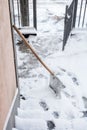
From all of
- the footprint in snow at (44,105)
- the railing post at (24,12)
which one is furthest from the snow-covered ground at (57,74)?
the railing post at (24,12)

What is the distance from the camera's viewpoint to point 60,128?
2.24 meters

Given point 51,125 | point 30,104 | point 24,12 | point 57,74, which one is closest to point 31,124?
point 51,125

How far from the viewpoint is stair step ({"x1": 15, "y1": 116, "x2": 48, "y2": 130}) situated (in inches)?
85.0

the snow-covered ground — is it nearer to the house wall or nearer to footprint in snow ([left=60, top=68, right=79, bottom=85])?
footprint in snow ([left=60, top=68, right=79, bottom=85])

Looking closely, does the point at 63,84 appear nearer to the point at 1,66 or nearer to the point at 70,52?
the point at 70,52

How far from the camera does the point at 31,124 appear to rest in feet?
7.10

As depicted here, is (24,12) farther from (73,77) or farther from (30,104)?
(30,104)

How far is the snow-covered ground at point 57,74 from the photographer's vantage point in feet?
8.08

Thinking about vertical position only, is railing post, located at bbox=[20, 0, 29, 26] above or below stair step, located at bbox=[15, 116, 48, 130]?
above

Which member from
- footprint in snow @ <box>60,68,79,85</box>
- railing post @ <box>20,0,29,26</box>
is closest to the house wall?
footprint in snow @ <box>60,68,79,85</box>

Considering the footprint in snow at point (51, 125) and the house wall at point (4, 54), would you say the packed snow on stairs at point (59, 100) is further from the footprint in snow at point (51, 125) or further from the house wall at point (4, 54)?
the house wall at point (4, 54)

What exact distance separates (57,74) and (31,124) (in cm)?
143

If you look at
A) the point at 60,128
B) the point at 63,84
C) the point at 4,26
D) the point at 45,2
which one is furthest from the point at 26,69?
the point at 45,2

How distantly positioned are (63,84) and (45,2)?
3.58 meters
